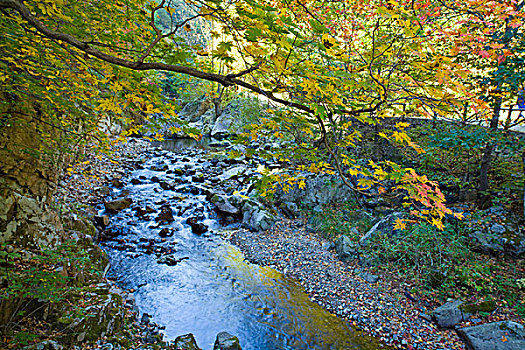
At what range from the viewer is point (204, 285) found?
515 cm

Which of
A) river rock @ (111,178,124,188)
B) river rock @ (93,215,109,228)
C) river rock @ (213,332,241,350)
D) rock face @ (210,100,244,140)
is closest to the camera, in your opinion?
river rock @ (213,332,241,350)

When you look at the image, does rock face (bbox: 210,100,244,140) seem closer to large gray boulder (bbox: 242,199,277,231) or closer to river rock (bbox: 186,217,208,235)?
large gray boulder (bbox: 242,199,277,231)

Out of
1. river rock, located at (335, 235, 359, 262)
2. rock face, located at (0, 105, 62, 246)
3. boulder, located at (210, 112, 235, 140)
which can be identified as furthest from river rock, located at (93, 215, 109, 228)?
boulder, located at (210, 112, 235, 140)

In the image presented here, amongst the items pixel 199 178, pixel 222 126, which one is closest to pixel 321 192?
pixel 199 178

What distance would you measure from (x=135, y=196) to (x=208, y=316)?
18.9 ft

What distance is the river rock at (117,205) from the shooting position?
7209 millimetres

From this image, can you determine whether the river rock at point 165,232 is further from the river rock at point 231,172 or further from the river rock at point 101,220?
the river rock at point 231,172

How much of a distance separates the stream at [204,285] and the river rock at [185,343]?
0.91ft

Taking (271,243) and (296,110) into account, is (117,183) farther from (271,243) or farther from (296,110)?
(296,110)

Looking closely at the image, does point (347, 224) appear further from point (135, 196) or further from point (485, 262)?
point (135, 196)

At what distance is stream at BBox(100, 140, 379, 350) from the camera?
4105mm

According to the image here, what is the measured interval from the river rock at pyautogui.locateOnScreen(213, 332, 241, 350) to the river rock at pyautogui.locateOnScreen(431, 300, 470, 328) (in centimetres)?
359

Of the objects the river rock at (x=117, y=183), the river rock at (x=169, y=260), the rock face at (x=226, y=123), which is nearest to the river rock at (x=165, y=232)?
the river rock at (x=169, y=260)

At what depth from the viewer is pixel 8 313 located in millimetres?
2500
